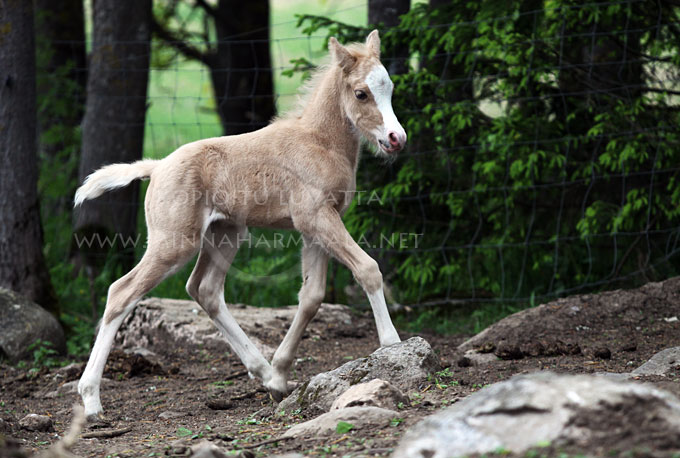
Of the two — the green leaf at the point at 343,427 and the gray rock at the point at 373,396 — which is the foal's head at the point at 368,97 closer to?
the gray rock at the point at 373,396

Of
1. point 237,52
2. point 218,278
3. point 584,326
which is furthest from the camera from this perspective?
point 237,52

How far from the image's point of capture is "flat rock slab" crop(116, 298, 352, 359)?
6.71 metres

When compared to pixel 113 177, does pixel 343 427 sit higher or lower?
lower

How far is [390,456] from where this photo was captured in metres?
2.95

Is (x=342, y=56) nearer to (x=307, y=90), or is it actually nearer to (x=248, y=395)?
(x=307, y=90)

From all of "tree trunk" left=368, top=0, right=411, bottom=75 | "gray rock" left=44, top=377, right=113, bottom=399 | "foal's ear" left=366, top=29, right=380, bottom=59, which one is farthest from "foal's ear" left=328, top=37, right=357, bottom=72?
"gray rock" left=44, top=377, right=113, bottom=399

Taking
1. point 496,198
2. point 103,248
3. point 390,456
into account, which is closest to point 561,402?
point 390,456

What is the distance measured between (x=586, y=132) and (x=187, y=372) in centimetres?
430

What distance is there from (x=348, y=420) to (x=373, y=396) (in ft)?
0.99

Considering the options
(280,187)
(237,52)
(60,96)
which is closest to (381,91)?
(280,187)

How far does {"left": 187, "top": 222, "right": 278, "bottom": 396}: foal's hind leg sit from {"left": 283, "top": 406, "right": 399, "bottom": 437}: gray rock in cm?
182

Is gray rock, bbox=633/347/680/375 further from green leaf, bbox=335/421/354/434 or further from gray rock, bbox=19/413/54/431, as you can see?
gray rock, bbox=19/413/54/431

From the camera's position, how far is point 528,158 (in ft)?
23.1

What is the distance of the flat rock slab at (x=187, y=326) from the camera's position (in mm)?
6715
